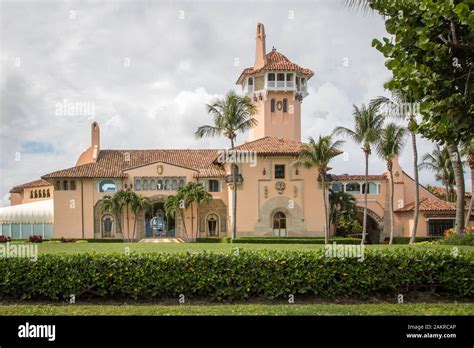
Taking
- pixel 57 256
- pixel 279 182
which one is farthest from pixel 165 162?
pixel 57 256

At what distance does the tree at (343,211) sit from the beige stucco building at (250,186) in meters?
1.35

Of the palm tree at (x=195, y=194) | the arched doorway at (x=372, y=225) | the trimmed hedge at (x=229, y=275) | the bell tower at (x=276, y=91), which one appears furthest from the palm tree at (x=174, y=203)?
the trimmed hedge at (x=229, y=275)

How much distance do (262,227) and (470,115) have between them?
33.2m

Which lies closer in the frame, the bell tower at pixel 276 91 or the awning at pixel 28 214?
the awning at pixel 28 214

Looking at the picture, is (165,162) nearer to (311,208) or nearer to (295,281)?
(311,208)

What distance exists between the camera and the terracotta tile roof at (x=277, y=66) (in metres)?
47.7

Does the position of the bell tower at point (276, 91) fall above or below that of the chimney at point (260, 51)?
below

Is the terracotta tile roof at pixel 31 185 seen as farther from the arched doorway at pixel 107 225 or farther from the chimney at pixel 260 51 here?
the chimney at pixel 260 51

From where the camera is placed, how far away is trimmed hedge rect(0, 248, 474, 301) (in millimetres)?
12266

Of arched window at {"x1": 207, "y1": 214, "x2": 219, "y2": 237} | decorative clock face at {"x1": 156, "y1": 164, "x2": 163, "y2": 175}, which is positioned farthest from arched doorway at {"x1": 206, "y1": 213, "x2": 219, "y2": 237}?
decorative clock face at {"x1": 156, "y1": 164, "x2": 163, "y2": 175}

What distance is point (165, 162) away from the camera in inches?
1777

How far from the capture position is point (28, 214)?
46.0m

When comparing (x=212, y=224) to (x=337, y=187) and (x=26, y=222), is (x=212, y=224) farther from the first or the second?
(x=26, y=222)

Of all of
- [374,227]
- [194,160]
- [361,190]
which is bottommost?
[374,227]
